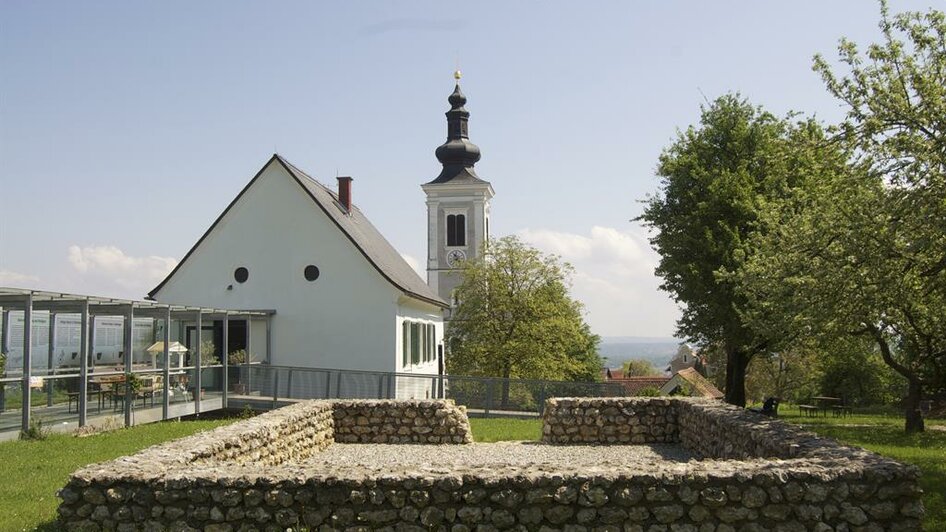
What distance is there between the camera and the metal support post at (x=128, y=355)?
21.3 m

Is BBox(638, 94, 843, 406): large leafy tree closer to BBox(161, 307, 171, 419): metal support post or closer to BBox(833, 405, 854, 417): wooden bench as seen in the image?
BBox(833, 405, 854, 417): wooden bench

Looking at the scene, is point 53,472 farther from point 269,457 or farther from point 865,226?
point 865,226

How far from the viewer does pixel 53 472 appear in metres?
13.1

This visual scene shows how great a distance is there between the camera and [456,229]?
6366 centimetres

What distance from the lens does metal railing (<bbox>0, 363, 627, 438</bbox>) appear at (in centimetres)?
1873

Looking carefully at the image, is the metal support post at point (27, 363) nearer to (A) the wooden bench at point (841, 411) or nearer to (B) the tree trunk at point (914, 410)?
(B) the tree trunk at point (914, 410)

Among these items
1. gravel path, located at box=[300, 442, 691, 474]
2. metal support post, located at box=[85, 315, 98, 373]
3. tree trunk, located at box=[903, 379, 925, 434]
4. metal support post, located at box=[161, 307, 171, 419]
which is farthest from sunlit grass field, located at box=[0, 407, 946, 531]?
gravel path, located at box=[300, 442, 691, 474]

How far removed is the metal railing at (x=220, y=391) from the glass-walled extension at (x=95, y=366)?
3cm

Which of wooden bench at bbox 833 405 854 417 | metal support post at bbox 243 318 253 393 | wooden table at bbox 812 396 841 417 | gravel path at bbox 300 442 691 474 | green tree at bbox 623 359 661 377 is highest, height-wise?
metal support post at bbox 243 318 253 393

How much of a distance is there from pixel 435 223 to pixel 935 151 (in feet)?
170

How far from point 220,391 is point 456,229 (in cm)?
3775

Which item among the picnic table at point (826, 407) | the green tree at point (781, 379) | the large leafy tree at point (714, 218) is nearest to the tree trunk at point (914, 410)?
the large leafy tree at point (714, 218)

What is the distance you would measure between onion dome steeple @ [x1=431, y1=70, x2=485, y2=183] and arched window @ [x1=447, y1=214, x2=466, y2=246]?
2648 millimetres

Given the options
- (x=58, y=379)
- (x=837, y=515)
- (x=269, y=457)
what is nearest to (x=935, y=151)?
(x=837, y=515)
